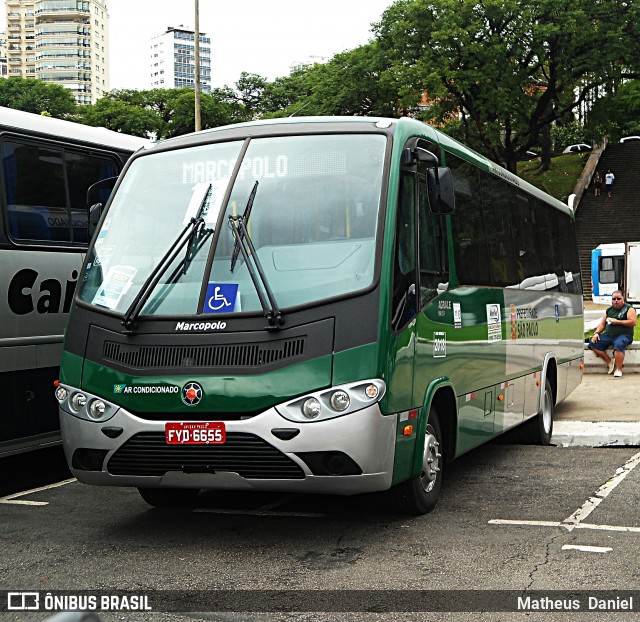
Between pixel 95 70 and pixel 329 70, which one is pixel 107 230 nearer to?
pixel 329 70

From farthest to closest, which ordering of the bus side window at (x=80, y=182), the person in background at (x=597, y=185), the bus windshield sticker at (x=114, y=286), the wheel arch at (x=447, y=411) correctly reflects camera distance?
the person in background at (x=597, y=185) → the bus side window at (x=80, y=182) → the wheel arch at (x=447, y=411) → the bus windshield sticker at (x=114, y=286)

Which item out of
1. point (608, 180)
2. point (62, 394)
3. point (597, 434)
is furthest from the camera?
point (608, 180)

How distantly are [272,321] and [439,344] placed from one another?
1638mm

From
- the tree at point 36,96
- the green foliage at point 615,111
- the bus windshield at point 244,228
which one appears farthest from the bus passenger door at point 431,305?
the tree at point 36,96

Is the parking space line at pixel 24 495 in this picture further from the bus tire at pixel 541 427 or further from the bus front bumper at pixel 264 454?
the bus tire at pixel 541 427

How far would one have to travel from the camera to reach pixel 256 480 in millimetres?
6402

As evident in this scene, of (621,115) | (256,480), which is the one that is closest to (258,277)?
(256,480)

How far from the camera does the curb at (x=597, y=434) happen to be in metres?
11.0

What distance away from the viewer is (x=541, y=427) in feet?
36.8

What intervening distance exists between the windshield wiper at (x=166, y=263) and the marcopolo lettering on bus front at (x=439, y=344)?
187 cm

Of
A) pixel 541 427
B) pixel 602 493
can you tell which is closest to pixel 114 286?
pixel 602 493

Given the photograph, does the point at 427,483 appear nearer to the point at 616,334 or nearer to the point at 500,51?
the point at 616,334

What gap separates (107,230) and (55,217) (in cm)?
229

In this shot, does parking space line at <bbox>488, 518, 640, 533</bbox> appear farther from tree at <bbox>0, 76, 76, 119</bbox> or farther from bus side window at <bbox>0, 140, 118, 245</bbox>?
tree at <bbox>0, 76, 76, 119</bbox>
